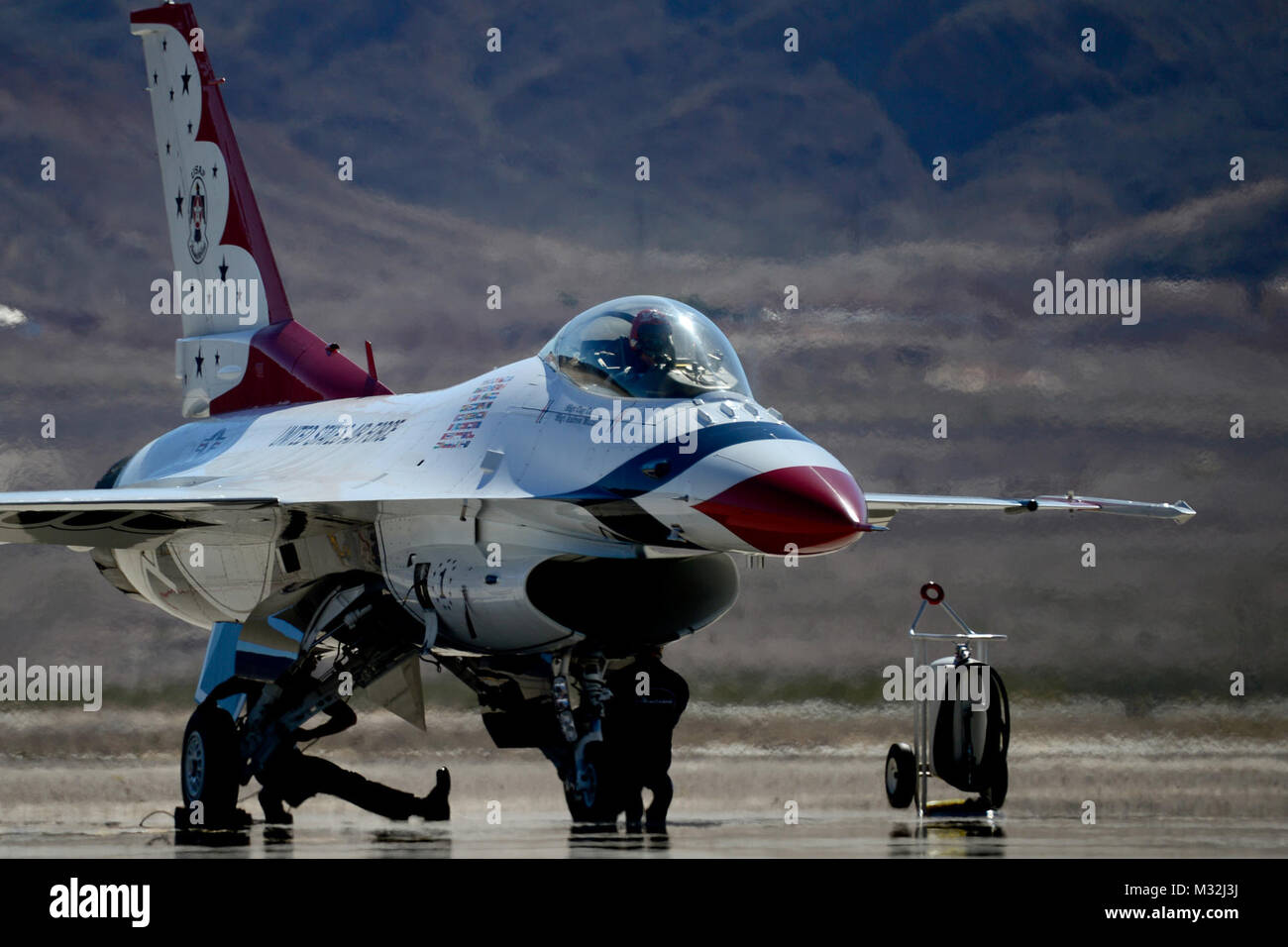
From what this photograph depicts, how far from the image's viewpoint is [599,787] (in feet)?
35.9

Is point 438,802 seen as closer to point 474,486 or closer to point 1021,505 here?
point 474,486

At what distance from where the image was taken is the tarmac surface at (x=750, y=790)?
9.04 metres

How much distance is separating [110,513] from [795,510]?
5688 millimetres

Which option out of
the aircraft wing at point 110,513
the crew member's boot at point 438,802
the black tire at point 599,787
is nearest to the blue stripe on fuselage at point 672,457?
the black tire at point 599,787

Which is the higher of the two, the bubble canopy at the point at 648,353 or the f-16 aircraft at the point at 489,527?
the bubble canopy at the point at 648,353

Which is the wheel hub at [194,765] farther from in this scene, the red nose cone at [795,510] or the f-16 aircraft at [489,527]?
the red nose cone at [795,510]

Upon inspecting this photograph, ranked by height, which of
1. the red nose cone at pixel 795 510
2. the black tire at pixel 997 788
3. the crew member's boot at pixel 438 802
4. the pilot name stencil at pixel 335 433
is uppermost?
the pilot name stencil at pixel 335 433

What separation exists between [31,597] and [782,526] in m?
12.7

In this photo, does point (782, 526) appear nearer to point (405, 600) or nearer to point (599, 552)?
point (599, 552)

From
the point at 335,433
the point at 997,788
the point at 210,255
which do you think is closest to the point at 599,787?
the point at 997,788

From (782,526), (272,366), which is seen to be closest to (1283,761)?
(782,526)

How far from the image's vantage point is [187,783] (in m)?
12.6

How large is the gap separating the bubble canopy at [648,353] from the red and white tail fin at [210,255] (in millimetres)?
5474
